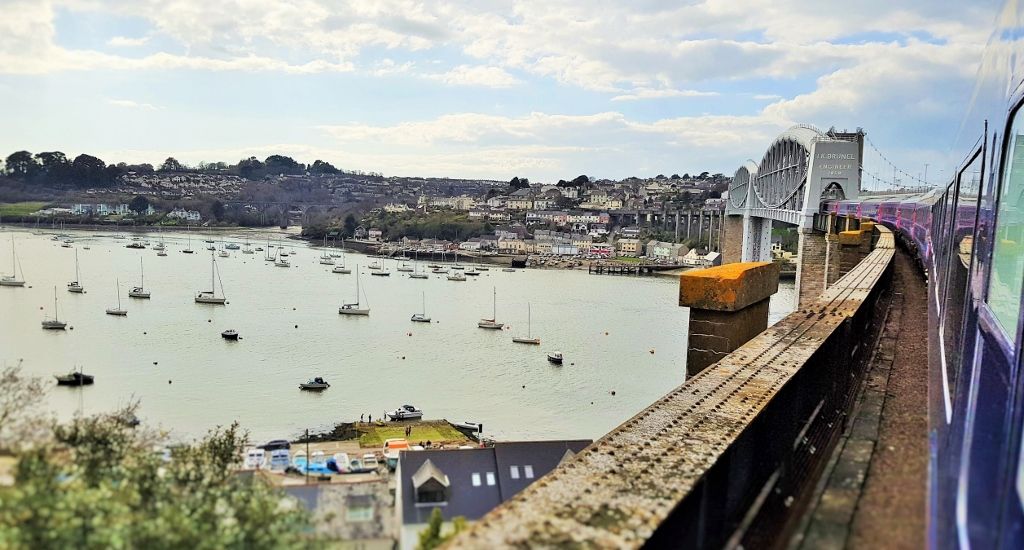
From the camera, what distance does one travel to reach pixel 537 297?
29734mm

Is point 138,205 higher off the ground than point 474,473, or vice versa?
point 138,205

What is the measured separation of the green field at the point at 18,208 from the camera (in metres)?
66.9

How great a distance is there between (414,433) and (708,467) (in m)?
9.44

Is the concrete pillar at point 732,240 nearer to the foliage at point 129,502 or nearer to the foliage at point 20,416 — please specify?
the foliage at point 20,416

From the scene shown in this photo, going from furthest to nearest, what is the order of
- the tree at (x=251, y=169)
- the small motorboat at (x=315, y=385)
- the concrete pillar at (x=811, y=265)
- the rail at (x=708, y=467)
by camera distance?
the tree at (x=251, y=169) < the concrete pillar at (x=811, y=265) < the small motorboat at (x=315, y=385) < the rail at (x=708, y=467)

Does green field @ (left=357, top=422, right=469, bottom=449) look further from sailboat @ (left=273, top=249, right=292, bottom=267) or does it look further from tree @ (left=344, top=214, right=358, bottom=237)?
tree @ (left=344, top=214, right=358, bottom=237)

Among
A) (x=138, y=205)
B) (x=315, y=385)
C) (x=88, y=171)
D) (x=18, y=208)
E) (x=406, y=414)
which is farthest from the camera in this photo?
(x=88, y=171)

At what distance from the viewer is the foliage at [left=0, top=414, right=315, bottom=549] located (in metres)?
1.52

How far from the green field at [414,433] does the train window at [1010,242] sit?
30.4 feet

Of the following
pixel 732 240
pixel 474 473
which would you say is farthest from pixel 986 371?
pixel 732 240

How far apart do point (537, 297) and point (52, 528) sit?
28285 millimetres

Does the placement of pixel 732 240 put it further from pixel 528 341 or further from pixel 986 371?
pixel 986 371

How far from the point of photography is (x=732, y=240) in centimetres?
3778

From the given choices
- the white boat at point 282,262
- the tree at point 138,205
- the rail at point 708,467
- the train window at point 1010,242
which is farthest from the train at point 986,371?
the tree at point 138,205
